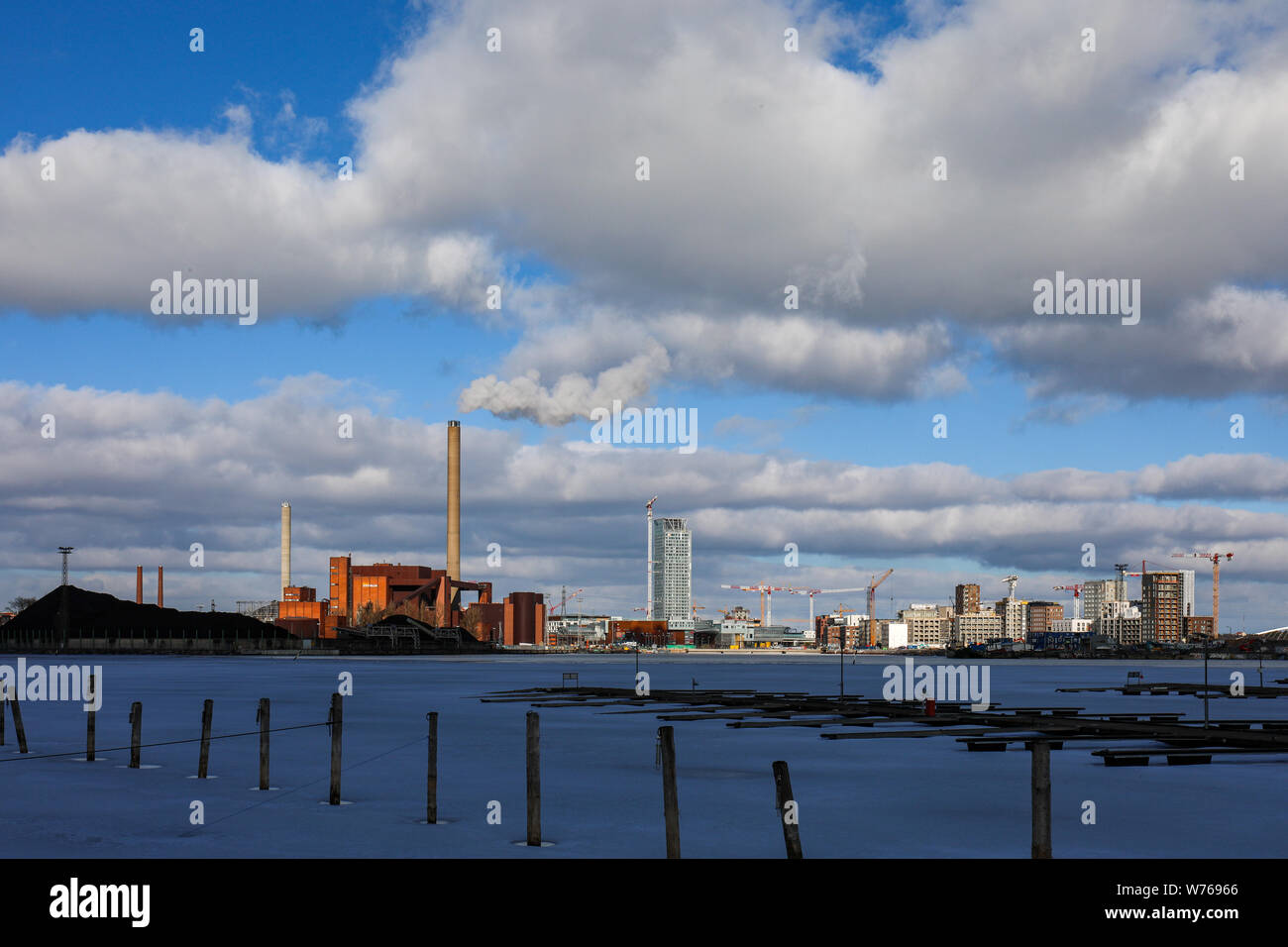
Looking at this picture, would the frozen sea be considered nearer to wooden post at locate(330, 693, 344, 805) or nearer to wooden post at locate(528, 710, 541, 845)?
wooden post at locate(528, 710, 541, 845)

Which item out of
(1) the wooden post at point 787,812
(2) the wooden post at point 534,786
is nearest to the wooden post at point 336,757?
(2) the wooden post at point 534,786

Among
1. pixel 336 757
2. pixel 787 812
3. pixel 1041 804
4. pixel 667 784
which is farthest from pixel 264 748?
pixel 1041 804

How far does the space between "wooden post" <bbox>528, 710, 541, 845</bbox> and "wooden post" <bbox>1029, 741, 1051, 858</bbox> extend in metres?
8.99

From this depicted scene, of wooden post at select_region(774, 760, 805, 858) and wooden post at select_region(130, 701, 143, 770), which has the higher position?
wooden post at select_region(774, 760, 805, 858)

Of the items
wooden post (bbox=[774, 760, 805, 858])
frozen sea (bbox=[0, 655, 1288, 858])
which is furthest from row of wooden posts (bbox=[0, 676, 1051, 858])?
frozen sea (bbox=[0, 655, 1288, 858])

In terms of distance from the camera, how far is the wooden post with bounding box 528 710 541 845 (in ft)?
76.8

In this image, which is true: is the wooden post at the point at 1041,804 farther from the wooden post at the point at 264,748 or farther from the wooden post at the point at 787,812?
the wooden post at the point at 264,748

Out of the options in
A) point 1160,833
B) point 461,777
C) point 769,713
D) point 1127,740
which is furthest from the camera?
point 769,713

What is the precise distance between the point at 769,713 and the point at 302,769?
98.3 feet

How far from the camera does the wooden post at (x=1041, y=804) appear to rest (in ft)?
62.2

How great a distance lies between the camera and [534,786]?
2380 centimetres
